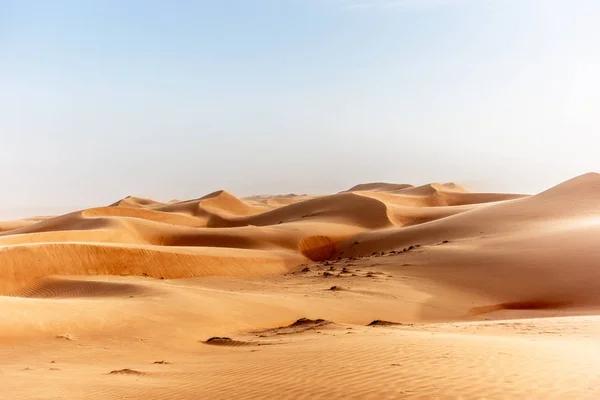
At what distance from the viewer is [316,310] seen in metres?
15.6

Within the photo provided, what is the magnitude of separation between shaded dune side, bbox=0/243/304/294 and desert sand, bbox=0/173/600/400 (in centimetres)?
6

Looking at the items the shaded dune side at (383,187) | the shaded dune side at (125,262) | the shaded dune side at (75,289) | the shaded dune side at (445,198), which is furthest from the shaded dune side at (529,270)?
the shaded dune side at (383,187)

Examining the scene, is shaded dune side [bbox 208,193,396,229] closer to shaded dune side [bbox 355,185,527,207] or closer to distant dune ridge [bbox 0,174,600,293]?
distant dune ridge [bbox 0,174,600,293]

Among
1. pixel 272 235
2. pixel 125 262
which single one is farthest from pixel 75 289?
pixel 272 235

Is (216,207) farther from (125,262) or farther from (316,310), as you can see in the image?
(316,310)

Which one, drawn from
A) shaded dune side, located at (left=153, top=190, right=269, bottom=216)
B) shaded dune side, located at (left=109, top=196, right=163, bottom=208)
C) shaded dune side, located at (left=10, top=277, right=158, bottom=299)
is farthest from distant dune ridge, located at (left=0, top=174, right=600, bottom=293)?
shaded dune side, located at (left=109, top=196, right=163, bottom=208)

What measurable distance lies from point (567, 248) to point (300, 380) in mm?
15593

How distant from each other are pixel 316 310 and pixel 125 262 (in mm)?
11207

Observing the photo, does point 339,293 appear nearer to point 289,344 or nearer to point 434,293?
point 434,293

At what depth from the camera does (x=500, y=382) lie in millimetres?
6402

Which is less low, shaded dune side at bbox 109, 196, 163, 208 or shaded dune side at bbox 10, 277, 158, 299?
shaded dune side at bbox 109, 196, 163, 208

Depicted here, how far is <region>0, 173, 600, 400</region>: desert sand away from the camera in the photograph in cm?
716

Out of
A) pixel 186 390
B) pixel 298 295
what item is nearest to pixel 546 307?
pixel 298 295

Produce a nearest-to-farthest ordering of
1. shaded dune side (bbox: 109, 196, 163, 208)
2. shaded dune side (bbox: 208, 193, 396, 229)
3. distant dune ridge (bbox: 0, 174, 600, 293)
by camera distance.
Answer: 1. distant dune ridge (bbox: 0, 174, 600, 293)
2. shaded dune side (bbox: 208, 193, 396, 229)
3. shaded dune side (bbox: 109, 196, 163, 208)
